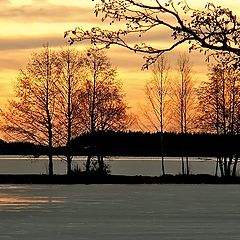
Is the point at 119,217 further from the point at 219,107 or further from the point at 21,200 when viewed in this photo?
the point at 219,107


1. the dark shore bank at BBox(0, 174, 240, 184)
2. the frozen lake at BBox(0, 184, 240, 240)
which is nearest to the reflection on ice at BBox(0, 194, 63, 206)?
the frozen lake at BBox(0, 184, 240, 240)

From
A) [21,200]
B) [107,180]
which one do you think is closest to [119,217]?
[21,200]

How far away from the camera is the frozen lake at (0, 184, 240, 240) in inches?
801

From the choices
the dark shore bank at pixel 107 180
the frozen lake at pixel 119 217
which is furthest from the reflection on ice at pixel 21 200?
the dark shore bank at pixel 107 180

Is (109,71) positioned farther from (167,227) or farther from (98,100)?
Result: (167,227)

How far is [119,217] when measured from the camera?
2591 centimetres

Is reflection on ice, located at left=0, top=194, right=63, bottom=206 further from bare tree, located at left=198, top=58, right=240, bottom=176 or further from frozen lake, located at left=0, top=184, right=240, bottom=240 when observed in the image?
bare tree, located at left=198, top=58, right=240, bottom=176

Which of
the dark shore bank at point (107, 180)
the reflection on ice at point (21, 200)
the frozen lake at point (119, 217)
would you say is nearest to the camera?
the frozen lake at point (119, 217)

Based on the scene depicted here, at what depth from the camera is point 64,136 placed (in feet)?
222

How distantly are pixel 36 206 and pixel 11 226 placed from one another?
27.9 feet

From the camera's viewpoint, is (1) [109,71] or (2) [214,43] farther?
(1) [109,71]

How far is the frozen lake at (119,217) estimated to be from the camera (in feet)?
66.7

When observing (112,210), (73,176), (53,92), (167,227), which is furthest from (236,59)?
(53,92)

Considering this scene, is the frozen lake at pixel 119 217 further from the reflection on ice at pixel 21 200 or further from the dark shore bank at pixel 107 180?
the dark shore bank at pixel 107 180
